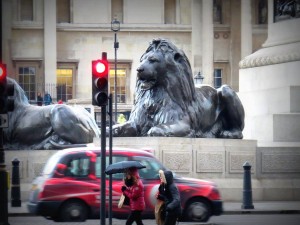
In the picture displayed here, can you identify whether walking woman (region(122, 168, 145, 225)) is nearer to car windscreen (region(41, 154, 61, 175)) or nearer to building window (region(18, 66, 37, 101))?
car windscreen (region(41, 154, 61, 175))

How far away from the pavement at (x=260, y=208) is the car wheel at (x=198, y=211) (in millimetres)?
3282

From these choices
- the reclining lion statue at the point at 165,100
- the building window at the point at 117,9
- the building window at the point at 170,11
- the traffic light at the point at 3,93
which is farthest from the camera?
the building window at the point at 170,11

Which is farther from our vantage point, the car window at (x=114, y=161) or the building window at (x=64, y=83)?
the building window at (x=64, y=83)

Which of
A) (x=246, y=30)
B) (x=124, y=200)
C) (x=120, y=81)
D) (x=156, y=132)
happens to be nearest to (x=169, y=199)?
(x=124, y=200)

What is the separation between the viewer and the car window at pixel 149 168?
2453 centimetres

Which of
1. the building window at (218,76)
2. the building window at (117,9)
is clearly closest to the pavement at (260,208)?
the building window at (117,9)

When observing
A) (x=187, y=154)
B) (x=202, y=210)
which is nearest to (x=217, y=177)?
(x=187, y=154)

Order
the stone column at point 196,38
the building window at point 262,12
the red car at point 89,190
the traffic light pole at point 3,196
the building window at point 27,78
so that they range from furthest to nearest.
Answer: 1. the stone column at point 196,38
2. the building window at point 262,12
3. the building window at point 27,78
4. the red car at point 89,190
5. the traffic light pole at point 3,196

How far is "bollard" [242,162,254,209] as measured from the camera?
28.7 metres

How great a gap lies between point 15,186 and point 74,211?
575cm

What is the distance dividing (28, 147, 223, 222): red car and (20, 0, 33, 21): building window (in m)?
65.2

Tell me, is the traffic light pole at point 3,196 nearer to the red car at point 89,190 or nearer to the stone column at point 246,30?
the red car at point 89,190

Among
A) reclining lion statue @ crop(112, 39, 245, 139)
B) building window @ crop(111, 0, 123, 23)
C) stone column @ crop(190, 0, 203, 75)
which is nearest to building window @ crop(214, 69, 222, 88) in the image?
stone column @ crop(190, 0, 203, 75)

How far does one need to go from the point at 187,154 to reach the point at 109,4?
59597 mm
